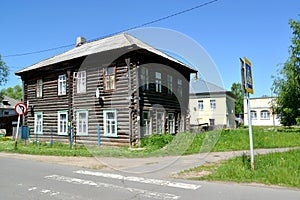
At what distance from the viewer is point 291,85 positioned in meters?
A: 28.0

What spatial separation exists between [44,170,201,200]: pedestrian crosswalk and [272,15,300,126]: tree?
25.3 meters

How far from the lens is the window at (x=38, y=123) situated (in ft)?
70.1

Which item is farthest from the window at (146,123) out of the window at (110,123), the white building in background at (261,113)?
the white building in background at (261,113)

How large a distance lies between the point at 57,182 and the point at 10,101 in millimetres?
60858

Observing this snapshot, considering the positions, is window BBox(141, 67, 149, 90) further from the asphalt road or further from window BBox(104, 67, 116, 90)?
the asphalt road

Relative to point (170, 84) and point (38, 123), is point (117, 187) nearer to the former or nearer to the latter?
point (170, 84)

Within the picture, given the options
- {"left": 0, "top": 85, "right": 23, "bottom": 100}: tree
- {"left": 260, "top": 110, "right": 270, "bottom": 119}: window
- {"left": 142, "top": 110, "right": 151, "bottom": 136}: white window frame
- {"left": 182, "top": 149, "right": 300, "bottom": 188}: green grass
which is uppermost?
{"left": 0, "top": 85, "right": 23, "bottom": 100}: tree

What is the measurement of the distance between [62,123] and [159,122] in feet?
24.3

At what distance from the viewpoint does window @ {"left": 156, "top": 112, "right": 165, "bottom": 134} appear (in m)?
18.0

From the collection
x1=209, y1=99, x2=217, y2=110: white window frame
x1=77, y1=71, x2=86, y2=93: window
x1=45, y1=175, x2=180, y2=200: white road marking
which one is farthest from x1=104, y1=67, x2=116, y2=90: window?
x1=209, y1=99, x2=217, y2=110: white window frame

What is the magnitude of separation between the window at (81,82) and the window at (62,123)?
217 centimetres

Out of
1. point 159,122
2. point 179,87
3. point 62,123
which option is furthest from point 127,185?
point 179,87

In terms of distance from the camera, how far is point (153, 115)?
17516 millimetres

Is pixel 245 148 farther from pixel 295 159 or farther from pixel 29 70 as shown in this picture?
pixel 29 70
